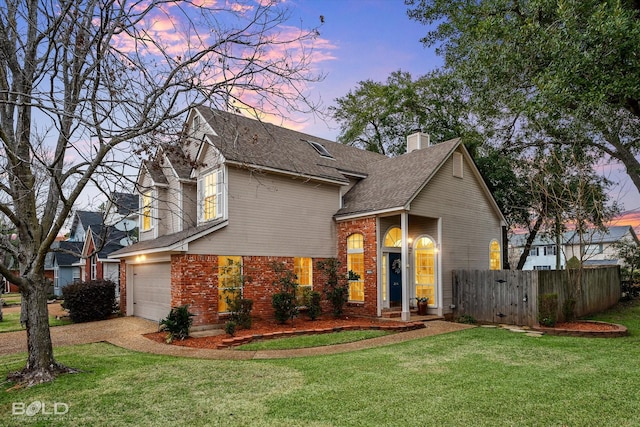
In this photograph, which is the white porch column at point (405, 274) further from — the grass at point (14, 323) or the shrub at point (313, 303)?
the grass at point (14, 323)

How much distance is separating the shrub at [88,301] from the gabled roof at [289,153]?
8025 mm

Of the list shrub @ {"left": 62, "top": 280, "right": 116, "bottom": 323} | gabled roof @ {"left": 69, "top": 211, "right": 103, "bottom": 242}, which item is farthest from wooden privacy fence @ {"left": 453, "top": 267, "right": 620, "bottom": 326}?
gabled roof @ {"left": 69, "top": 211, "right": 103, "bottom": 242}

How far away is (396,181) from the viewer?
16.0 m

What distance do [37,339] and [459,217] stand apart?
45.9 feet

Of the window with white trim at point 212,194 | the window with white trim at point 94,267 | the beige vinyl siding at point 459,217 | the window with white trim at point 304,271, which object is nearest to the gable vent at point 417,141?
the beige vinyl siding at point 459,217

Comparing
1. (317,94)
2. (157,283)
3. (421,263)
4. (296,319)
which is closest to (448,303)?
(421,263)

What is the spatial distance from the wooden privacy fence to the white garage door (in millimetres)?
10210

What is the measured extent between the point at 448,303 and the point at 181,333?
30.4 ft

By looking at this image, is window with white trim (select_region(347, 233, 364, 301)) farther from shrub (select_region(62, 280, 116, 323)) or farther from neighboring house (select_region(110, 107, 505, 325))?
shrub (select_region(62, 280, 116, 323))

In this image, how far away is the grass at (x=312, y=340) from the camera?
33.6 ft

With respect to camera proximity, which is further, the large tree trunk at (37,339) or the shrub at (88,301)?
the shrub at (88,301)

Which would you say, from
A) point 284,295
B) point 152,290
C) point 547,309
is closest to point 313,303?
point 284,295

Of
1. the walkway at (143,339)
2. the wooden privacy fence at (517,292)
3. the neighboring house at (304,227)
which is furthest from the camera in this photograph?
the neighboring house at (304,227)

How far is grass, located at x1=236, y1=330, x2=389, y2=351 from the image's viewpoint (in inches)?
404
